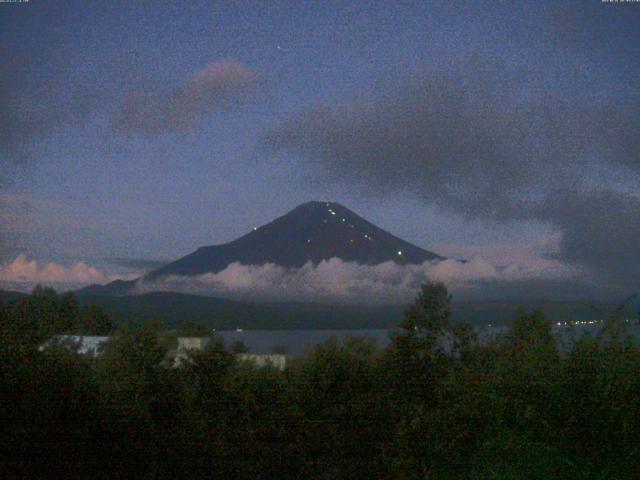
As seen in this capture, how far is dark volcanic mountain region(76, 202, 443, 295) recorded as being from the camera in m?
29.8

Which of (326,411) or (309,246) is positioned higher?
(309,246)

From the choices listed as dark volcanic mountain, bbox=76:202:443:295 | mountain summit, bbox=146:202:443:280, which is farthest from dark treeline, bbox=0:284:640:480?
mountain summit, bbox=146:202:443:280

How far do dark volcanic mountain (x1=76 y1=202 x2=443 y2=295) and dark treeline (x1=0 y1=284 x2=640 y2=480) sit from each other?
802 inches

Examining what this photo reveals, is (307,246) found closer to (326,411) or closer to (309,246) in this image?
(309,246)

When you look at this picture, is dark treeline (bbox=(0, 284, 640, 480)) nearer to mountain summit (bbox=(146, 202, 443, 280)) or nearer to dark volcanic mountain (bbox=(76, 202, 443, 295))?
dark volcanic mountain (bbox=(76, 202, 443, 295))

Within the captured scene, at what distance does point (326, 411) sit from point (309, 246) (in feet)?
90.5

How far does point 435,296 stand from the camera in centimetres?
1011

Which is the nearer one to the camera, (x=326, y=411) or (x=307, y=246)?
(x=326, y=411)

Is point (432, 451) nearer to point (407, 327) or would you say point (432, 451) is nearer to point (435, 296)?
point (407, 327)

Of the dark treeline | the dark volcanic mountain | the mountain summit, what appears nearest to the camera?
the dark treeline

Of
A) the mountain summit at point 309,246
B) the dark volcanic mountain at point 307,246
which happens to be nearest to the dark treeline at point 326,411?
the dark volcanic mountain at point 307,246

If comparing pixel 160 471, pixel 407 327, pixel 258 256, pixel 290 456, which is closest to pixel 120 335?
pixel 290 456

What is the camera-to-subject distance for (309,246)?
113 feet

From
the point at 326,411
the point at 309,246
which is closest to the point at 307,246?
the point at 309,246
